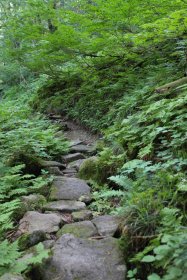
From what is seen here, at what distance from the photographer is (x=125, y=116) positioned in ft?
25.2

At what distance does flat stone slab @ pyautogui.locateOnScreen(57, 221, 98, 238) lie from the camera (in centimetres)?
360

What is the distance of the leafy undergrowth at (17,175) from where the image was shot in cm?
302

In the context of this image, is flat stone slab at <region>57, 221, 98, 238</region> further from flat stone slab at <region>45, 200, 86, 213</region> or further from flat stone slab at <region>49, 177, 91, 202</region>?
flat stone slab at <region>49, 177, 91, 202</region>

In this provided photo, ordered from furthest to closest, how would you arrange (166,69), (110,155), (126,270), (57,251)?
(166,69)
(110,155)
(57,251)
(126,270)

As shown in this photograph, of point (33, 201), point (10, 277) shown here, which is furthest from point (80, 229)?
point (33, 201)

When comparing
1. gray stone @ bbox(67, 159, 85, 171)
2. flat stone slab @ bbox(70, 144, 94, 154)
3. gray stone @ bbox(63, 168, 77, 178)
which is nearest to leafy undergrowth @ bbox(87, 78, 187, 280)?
gray stone @ bbox(63, 168, 77, 178)

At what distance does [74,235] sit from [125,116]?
15.0 ft

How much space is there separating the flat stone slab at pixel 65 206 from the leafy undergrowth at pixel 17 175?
0.44 meters

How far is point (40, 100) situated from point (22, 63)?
A: 82.0 inches

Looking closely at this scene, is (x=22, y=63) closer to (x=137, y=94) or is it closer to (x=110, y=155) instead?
(x=137, y=94)

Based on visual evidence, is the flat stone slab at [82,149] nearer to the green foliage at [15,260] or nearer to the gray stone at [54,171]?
the gray stone at [54,171]

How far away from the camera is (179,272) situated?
2.17m

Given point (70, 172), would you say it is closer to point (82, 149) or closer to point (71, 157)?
point (71, 157)

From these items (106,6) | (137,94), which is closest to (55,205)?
(137,94)
